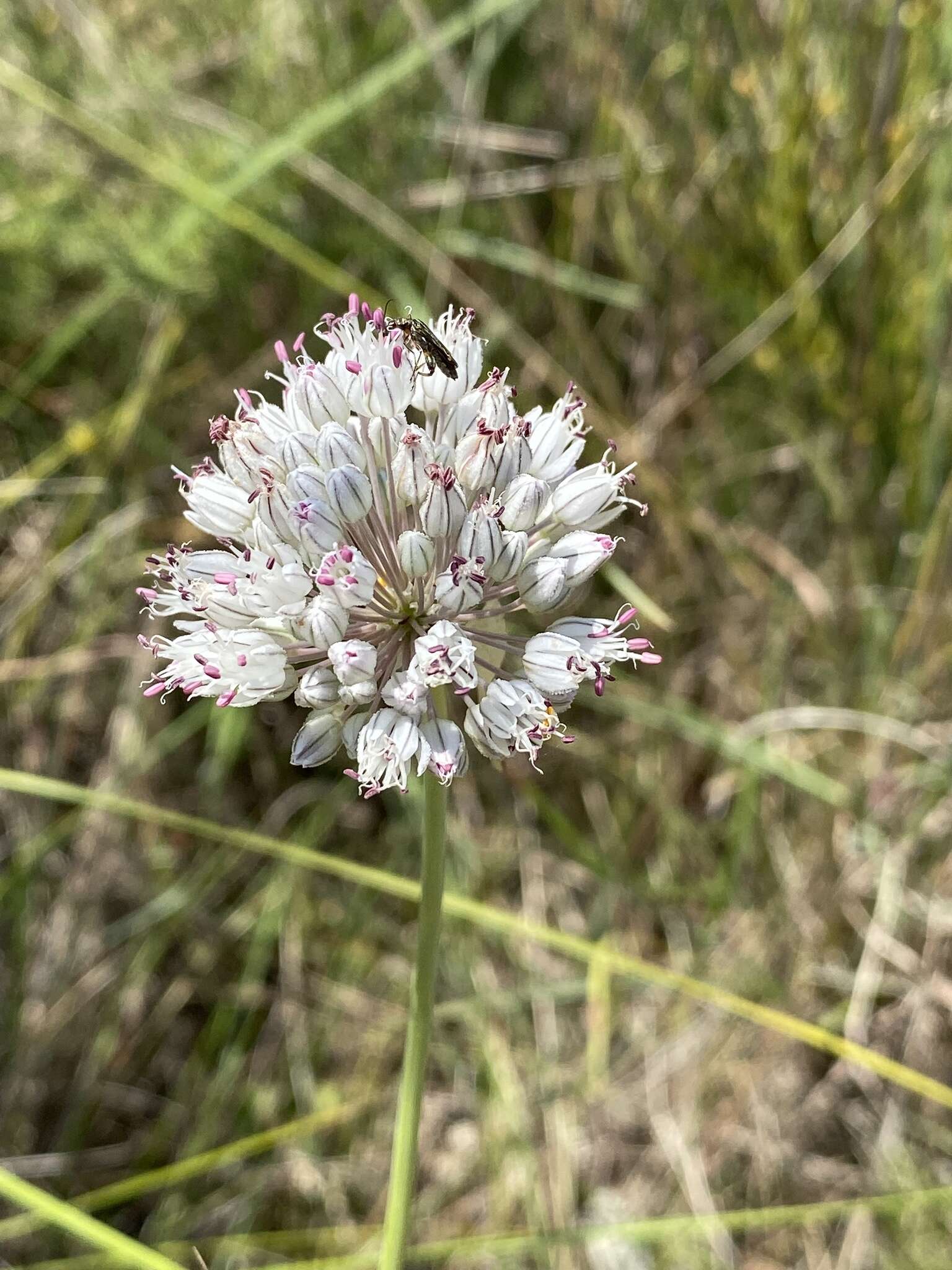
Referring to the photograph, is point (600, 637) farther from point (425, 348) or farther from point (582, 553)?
point (425, 348)

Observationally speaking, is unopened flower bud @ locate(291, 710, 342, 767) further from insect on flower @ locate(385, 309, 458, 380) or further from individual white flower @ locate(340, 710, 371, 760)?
insect on flower @ locate(385, 309, 458, 380)

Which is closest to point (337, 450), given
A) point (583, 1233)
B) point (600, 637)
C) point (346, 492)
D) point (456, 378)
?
point (346, 492)

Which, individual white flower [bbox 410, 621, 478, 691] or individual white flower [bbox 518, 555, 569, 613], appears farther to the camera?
individual white flower [bbox 518, 555, 569, 613]

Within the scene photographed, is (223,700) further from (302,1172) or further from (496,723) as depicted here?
(302,1172)

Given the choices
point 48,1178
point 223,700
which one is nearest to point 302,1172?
point 48,1178

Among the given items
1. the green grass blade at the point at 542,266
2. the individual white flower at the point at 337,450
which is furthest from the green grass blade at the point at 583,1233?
the green grass blade at the point at 542,266

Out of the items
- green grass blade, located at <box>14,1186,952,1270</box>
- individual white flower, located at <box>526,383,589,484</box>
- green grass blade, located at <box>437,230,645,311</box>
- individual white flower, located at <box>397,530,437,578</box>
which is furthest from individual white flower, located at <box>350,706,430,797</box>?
green grass blade, located at <box>437,230,645,311</box>

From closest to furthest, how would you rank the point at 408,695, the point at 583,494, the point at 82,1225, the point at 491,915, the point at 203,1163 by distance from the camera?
1. the point at 408,695
2. the point at 82,1225
3. the point at 583,494
4. the point at 491,915
5. the point at 203,1163

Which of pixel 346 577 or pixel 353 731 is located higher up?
pixel 346 577
